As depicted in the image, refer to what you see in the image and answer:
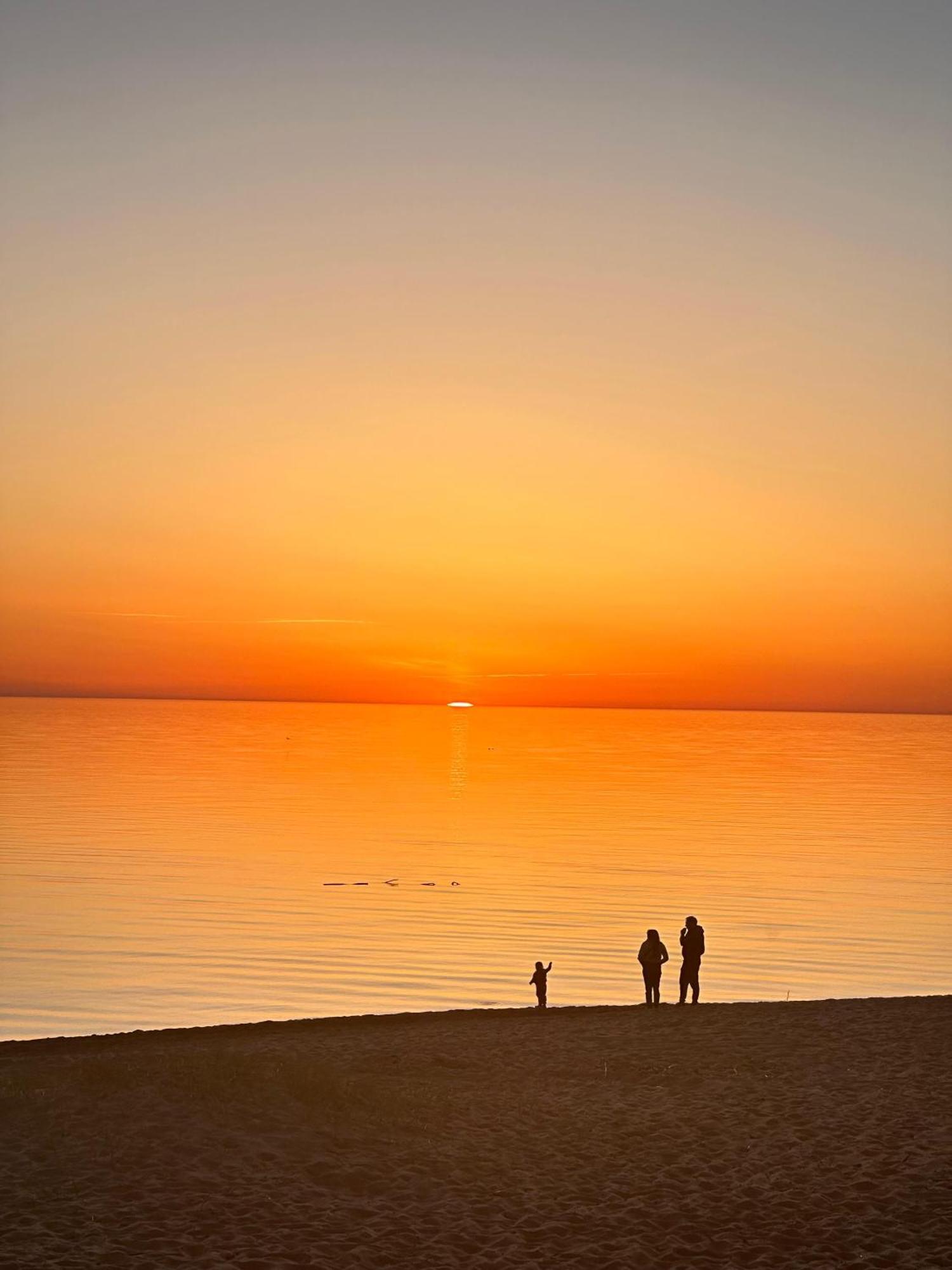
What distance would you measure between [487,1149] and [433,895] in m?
36.7

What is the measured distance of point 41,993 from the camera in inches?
1330

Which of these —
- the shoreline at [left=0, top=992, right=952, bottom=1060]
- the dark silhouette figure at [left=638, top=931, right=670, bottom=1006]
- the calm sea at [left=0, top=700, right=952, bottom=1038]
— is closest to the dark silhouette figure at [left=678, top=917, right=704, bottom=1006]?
the dark silhouette figure at [left=638, top=931, right=670, bottom=1006]

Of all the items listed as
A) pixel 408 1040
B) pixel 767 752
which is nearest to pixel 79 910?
pixel 408 1040

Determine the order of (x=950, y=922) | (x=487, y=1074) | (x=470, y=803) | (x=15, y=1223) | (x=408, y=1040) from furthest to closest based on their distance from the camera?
(x=470, y=803)
(x=950, y=922)
(x=408, y=1040)
(x=487, y=1074)
(x=15, y=1223)

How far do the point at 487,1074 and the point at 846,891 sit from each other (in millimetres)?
38951

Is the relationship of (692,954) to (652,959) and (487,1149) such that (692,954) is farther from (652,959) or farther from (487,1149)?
(487,1149)

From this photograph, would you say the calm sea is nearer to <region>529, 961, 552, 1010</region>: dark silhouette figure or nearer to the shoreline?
<region>529, 961, 552, 1010</region>: dark silhouette figure

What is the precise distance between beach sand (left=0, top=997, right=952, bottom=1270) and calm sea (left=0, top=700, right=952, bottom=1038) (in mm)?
11879

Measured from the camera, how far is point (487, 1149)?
15.5 metres

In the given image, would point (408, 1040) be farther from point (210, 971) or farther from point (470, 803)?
point (470, 803)

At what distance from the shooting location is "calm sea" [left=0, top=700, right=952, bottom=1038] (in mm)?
34438

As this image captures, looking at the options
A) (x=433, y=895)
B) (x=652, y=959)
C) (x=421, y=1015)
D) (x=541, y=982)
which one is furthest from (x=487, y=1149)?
(x=433, y=895)

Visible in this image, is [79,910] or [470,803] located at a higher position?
[470,803]

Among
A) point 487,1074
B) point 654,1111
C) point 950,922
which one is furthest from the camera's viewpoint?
point 950,922
